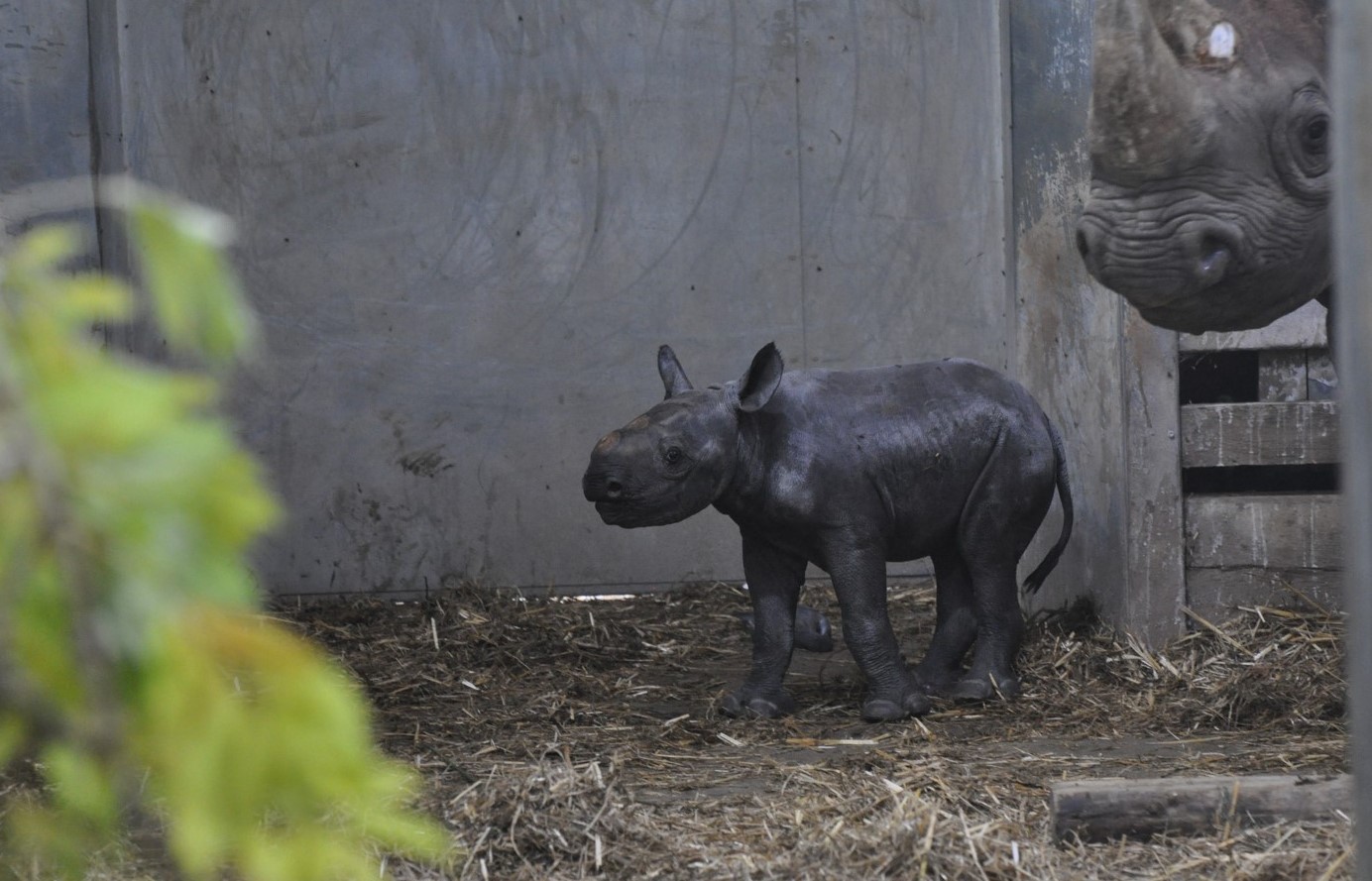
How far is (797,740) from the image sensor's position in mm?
4754

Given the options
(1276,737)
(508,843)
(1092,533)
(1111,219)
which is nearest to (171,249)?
(508,843)

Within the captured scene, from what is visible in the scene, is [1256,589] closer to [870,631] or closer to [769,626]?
[870,631]

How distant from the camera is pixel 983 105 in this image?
7.26 meters

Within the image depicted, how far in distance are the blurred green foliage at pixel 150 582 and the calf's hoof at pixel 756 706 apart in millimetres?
4110

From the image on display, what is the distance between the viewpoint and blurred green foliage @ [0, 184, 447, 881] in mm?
958

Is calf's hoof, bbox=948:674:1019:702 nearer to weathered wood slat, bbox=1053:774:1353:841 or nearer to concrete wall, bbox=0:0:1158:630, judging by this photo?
weathered wood slat, bbox=1053:774:1353:841

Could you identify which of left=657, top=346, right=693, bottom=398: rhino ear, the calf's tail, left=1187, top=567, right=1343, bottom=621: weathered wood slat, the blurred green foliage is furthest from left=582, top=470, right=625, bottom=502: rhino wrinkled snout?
the blurred green foliage

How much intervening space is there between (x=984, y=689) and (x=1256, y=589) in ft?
3.21

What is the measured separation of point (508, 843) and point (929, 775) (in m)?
1.10

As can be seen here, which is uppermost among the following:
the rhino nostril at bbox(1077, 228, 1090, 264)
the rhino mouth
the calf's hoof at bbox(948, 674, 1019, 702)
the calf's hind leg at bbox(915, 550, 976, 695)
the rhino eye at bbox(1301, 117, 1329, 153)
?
the rhino eye at bbox(1301, 117, 1329, 153)

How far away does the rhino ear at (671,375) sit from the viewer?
5328mm

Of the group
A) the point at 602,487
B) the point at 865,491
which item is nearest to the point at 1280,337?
the point at 865,491

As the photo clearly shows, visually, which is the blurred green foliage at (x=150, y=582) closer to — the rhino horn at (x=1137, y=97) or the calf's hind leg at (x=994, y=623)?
the rhino horn at (x=1137, y=97)

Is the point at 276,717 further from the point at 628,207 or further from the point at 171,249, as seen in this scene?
the point at 628,207
